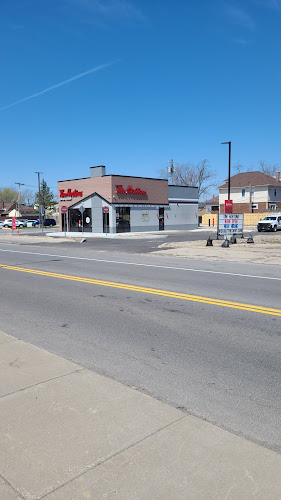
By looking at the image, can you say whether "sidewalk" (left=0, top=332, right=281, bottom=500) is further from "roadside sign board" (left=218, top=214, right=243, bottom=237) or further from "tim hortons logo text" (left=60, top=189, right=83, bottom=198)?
"tim hortons logo text" (left=60, top=189, right=83, bottom=198)

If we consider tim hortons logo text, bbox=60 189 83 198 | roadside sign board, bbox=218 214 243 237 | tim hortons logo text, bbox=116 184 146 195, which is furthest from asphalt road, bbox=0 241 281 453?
tim hortons logo text, bbox=60 189 83 198

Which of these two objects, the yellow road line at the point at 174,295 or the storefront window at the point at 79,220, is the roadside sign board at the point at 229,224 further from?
the storefront window at the point at 79,220

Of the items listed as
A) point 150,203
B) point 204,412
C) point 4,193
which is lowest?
point 204,412

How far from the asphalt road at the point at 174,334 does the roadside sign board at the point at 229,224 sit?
14.2m

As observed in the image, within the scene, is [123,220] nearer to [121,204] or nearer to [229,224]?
[121,204]

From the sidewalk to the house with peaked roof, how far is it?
60290mm

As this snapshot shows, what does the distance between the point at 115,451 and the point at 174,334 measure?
125 inches

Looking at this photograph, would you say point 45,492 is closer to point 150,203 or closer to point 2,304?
point 2,304

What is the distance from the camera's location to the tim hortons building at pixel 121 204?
3897 cm

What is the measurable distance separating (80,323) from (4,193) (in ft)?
476

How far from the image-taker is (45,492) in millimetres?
2586

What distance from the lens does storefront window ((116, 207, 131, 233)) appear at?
39.3 m

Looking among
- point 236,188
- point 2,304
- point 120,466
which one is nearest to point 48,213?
point 236,188

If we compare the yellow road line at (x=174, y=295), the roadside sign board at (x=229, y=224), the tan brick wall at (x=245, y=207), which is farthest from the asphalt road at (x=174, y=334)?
the tan brick wall at (x=245, y=207)
